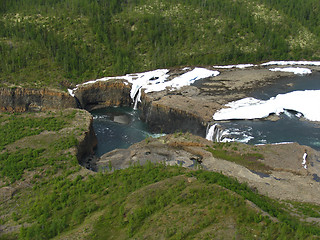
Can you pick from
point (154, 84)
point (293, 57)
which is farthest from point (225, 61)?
point (154, 84)

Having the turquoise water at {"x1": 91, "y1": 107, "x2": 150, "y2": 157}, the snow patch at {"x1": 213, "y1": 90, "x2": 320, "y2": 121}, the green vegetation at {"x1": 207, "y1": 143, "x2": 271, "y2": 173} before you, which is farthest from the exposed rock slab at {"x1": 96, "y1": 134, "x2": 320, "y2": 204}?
the snow patch at {"x1": 213, "y1": 90, "x2": 320, "y2": 121}

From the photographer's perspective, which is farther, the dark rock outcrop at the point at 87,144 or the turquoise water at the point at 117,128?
the turquoise water at the point at 117,128

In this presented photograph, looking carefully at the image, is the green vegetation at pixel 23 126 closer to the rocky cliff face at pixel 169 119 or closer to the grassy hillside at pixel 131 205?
the grassy hillside at pixel 131 205

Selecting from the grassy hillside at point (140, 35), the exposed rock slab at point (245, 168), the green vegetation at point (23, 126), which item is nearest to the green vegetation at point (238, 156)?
the exposed rock slab at point (245, 168)

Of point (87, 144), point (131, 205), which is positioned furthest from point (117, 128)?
point (131, 205)

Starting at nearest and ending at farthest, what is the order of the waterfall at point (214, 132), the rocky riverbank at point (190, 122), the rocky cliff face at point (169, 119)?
the rocky riverbank at point (190, 122) < the waterfall at point (214, 132) < the rocky cliff face at point (169, 119)

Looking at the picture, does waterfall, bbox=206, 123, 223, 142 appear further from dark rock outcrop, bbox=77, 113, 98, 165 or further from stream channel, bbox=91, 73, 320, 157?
dark rock outcrop, bbox=77, 113, 98, 165

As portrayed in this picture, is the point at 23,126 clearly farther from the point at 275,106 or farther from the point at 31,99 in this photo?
the point at 275,106
